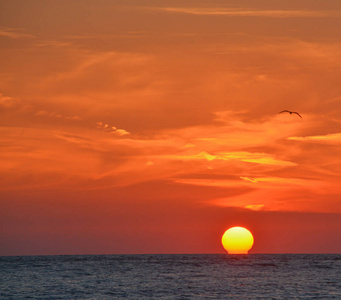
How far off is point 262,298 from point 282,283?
66.8 feet

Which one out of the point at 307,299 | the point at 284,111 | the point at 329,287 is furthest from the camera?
the point at 329,287

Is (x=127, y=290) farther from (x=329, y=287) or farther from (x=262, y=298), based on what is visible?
(x=329, y=287)

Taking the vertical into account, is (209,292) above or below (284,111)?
below

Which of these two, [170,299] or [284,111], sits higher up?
[284,111]

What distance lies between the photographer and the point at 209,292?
221 ft

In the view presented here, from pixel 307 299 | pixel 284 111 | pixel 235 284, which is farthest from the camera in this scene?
pixel 235 284

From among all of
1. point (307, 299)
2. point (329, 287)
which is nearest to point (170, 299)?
point (307, 299)

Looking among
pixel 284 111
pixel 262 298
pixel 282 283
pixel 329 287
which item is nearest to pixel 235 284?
pixel 282 283

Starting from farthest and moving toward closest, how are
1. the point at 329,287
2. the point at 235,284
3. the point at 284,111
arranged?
the point at 235,284
the point at 329,287
the point at 284,111

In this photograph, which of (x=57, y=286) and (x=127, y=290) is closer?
(x=127, y=290)

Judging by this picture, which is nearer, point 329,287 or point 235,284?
point 329,287

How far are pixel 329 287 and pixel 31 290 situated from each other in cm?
3565

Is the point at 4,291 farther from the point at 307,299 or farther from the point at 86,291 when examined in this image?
the point at 307,299

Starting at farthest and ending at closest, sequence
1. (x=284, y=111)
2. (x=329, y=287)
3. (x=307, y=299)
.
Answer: (x=329, y=287) → (x=284, y=111) → (x=307, y=299)
